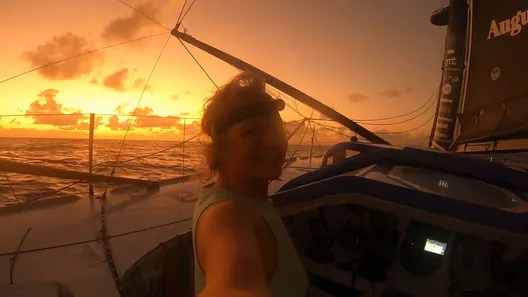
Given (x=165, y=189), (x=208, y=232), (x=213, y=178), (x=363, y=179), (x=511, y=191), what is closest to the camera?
(x=208, y=232)

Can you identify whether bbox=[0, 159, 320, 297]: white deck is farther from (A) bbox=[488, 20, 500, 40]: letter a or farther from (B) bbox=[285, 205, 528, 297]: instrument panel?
Answer: (A) bbox=[488, 20, 500, 40]: letter a

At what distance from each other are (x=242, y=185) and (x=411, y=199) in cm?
137

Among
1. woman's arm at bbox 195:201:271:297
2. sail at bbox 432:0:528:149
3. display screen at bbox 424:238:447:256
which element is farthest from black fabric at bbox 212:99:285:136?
sail at bbox 432:0:528:149

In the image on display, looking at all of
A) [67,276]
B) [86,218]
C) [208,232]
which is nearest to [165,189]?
[86,218]

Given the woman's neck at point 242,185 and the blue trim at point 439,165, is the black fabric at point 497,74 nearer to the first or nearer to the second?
the blue trim at point 439,165

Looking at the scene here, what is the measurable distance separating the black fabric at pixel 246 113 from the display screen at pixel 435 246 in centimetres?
210

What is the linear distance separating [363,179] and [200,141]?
1.28 metres

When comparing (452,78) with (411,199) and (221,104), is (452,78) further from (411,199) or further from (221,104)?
(221,104)

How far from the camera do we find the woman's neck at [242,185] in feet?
4.09

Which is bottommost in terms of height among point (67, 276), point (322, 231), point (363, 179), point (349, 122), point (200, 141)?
point (67, 276)

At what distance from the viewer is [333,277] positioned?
323 cm

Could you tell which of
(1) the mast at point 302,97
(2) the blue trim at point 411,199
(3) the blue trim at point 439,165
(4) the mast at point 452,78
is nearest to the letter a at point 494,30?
(4) the mast at point 452,78

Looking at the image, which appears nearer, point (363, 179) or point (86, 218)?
point (363, 179)

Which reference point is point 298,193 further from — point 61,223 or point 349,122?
point 349,122
